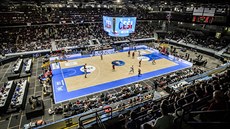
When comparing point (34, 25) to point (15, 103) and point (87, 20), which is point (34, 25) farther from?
point (15, 103)

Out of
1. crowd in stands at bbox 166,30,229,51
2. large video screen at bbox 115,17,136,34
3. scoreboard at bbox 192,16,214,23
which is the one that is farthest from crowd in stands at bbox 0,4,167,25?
crowd in stands at bbox 166,30,229,51

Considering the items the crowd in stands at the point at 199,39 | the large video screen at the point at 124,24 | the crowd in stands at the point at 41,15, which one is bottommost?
the crowd in stands at the point at 199,39

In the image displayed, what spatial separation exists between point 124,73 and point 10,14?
1485 inches

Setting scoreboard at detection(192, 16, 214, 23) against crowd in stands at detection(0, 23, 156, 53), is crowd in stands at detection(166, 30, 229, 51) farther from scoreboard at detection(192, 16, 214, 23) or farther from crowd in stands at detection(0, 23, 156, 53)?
crowd in stands at detection(0, 23, 156, 53)

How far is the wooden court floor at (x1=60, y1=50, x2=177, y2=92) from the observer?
21.3m

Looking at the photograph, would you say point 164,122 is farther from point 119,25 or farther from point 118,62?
point 119,25

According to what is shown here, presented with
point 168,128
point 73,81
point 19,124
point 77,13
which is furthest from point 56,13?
point 168,128

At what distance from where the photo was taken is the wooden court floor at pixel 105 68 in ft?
69.8

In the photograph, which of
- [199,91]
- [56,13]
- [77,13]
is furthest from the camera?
[77,13]

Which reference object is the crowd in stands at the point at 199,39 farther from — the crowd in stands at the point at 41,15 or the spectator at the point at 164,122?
the spectator at the point at 164,122

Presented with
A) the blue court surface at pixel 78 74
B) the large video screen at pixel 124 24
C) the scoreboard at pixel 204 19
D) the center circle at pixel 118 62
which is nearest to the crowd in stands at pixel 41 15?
the large video screen at pixel 124 24

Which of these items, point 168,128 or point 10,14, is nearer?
point 168,128

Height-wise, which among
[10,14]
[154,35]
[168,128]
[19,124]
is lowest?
[19,124]

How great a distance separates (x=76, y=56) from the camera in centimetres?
3228
